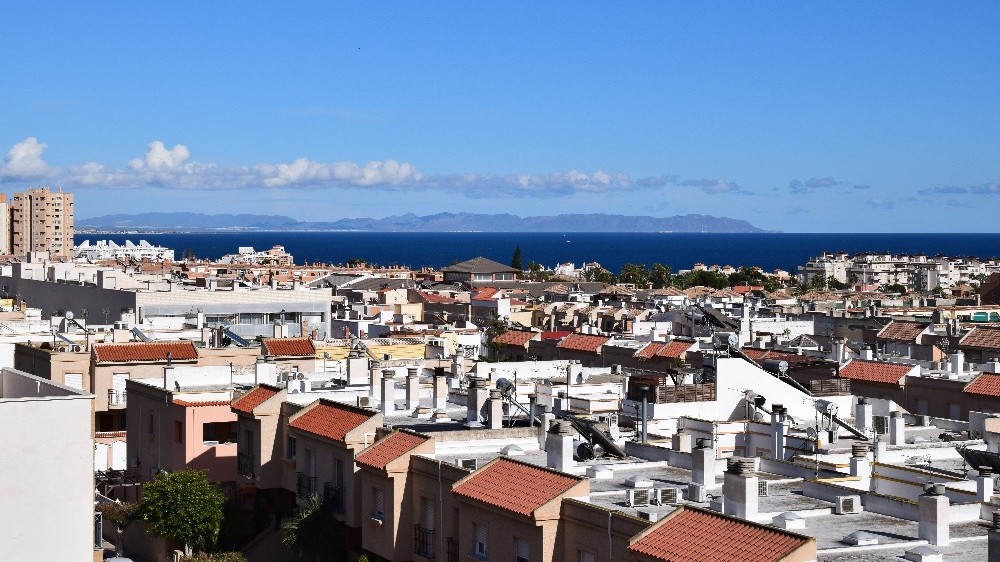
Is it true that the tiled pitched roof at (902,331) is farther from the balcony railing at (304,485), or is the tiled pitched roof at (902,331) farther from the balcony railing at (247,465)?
the balcony railing at (304,485)

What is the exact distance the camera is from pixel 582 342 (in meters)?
60.0

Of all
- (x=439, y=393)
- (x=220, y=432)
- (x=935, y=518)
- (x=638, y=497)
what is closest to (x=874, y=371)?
(x=439, y=393)

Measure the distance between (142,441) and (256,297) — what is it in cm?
3330

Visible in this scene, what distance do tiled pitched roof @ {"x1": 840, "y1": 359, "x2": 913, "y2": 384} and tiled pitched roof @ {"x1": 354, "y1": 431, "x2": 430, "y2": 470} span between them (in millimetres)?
21736

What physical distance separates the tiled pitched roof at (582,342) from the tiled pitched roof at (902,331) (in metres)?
12.0

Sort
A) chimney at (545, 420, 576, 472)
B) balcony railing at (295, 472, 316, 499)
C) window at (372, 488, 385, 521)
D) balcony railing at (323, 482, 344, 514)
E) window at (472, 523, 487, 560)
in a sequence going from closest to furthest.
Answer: window at (472, 523, 487, 560) → chimney at (545, 420, 576, 472) → window at (372, 488, 385, 521) → balcony railing at (323, 482, 344, 514) → balcony railing at (295, 472, 316, 499)

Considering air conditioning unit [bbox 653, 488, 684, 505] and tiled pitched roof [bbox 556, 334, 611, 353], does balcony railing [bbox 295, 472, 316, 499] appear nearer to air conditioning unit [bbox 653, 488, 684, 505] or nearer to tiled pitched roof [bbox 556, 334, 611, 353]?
air conditioning unit [bbox 653, 488, 684, 505]

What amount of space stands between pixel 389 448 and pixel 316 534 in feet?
8.85

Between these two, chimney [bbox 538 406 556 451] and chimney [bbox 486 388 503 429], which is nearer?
chimney [bbox 538 406 556 451]

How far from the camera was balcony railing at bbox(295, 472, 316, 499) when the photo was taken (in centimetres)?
2991

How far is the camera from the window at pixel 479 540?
76.6ft

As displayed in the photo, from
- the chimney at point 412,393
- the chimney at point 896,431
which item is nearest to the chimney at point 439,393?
the chimney at point 412,393

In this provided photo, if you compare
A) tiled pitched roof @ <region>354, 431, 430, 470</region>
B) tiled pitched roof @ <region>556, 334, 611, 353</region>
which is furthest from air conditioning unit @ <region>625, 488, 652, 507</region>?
tiled pitched roof @ <region>556, 334, 611, 353</region>

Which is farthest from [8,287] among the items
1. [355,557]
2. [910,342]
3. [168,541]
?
[355,557]
